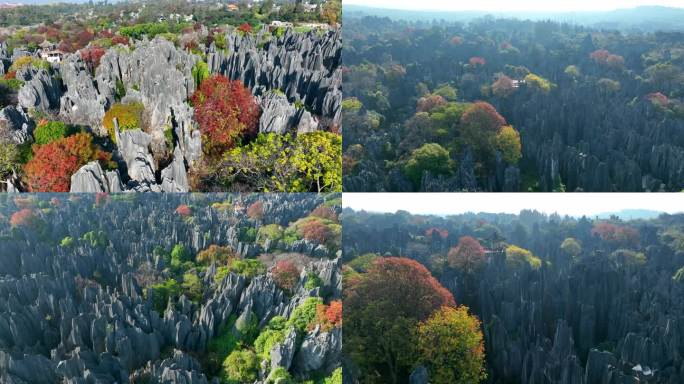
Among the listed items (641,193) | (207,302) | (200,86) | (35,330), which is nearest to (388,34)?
(200,86)

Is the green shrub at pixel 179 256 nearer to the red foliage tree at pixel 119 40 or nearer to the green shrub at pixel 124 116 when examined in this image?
the green shrub at pixel 124 116

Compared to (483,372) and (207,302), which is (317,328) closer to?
(207,302)

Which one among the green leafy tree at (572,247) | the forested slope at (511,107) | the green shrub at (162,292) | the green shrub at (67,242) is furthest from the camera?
the green shrub at (67,242)

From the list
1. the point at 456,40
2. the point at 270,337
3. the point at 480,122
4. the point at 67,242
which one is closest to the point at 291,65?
the point at 456,40

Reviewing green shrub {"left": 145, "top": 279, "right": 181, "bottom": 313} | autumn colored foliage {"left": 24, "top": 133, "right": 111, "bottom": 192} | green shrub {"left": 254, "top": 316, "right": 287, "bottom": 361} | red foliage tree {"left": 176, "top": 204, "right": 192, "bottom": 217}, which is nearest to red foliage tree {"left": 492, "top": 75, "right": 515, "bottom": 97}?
green shrub {"left": 254, "top": 316, "right": 287, "bottom": 361}

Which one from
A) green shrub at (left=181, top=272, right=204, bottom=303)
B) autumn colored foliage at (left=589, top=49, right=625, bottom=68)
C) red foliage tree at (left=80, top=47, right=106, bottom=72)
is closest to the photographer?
autumn colored foliage at (left=589, top=49, right=625, bottom=68)

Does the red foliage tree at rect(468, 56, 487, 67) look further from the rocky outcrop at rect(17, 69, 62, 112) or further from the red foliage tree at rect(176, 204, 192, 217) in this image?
the rocky outcrop at rect(17, 69, 62, 112)

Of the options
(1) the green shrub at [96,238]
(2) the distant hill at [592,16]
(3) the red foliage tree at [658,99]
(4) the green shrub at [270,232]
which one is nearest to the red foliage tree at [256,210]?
(4) the green shrub at [270,232]

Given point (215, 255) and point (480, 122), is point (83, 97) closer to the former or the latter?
point (215, 255)
